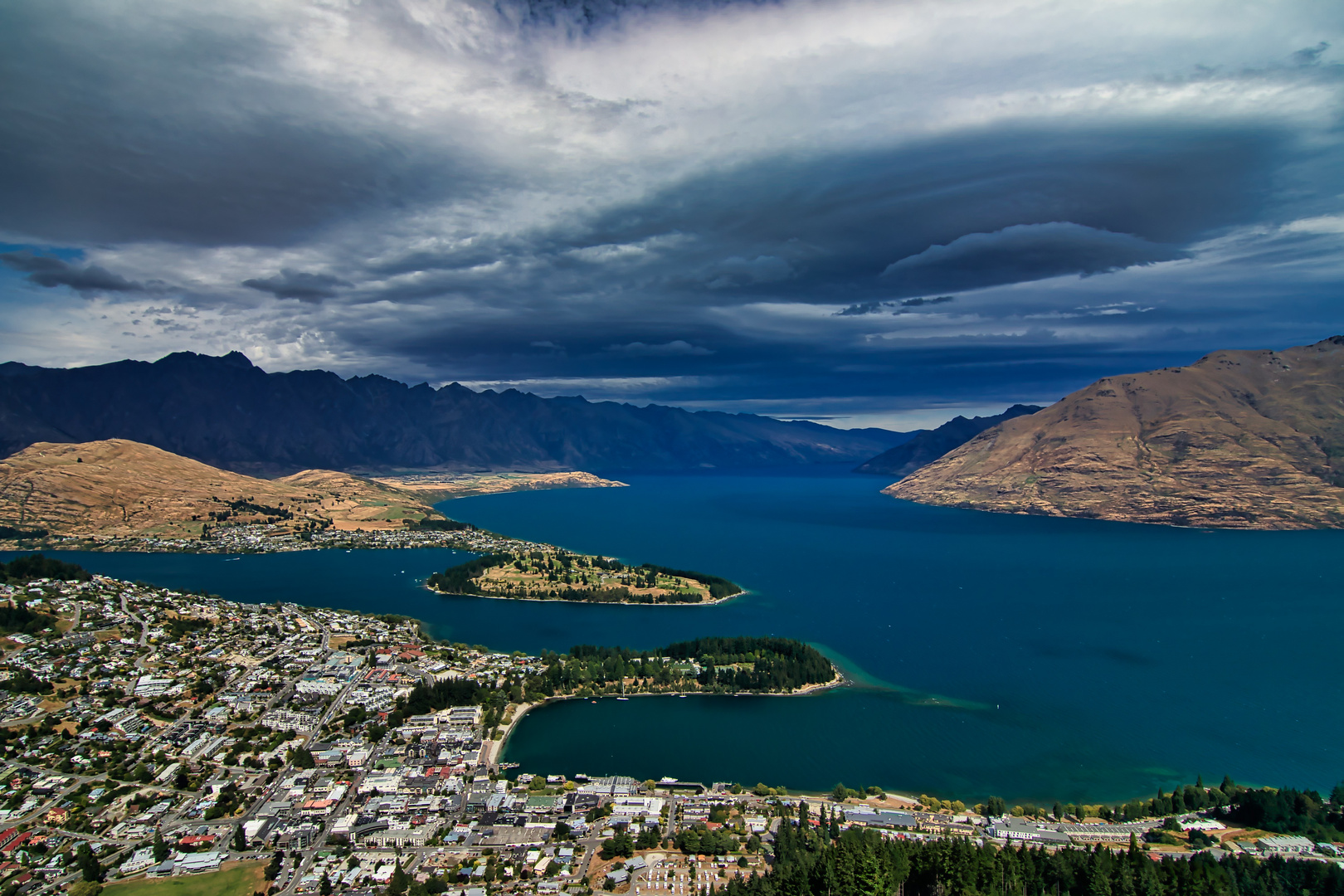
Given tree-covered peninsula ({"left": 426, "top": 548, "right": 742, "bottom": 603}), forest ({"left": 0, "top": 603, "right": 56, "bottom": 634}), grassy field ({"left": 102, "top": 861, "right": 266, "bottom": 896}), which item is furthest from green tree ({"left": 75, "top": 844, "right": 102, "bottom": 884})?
tree-covered peninsula ({"left": 426, "top": 548, "right": 742, "bottom": 603})

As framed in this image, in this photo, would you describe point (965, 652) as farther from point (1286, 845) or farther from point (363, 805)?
point (363, 805)


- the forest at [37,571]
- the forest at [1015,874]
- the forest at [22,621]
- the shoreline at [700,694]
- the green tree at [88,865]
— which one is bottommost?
the shoreline at [700,694]

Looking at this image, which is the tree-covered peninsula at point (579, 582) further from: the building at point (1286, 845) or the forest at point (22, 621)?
the building at point (1286, 845)

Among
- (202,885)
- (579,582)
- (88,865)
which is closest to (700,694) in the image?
(202,885)

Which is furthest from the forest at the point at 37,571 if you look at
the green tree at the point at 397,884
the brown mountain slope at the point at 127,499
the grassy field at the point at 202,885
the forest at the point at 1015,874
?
the forest at the point at 1015,874

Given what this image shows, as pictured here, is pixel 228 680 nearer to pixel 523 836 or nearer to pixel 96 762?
pixel 96 762

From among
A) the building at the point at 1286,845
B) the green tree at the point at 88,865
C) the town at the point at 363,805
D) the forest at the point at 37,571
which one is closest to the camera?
the green tree at the point at 88,865

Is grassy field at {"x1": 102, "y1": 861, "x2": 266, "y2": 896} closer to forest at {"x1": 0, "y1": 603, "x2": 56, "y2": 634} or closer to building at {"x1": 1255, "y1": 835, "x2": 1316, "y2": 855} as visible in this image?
forest at {"x1": 0, "y1": 603, "x2": 56, "y2": 634}
